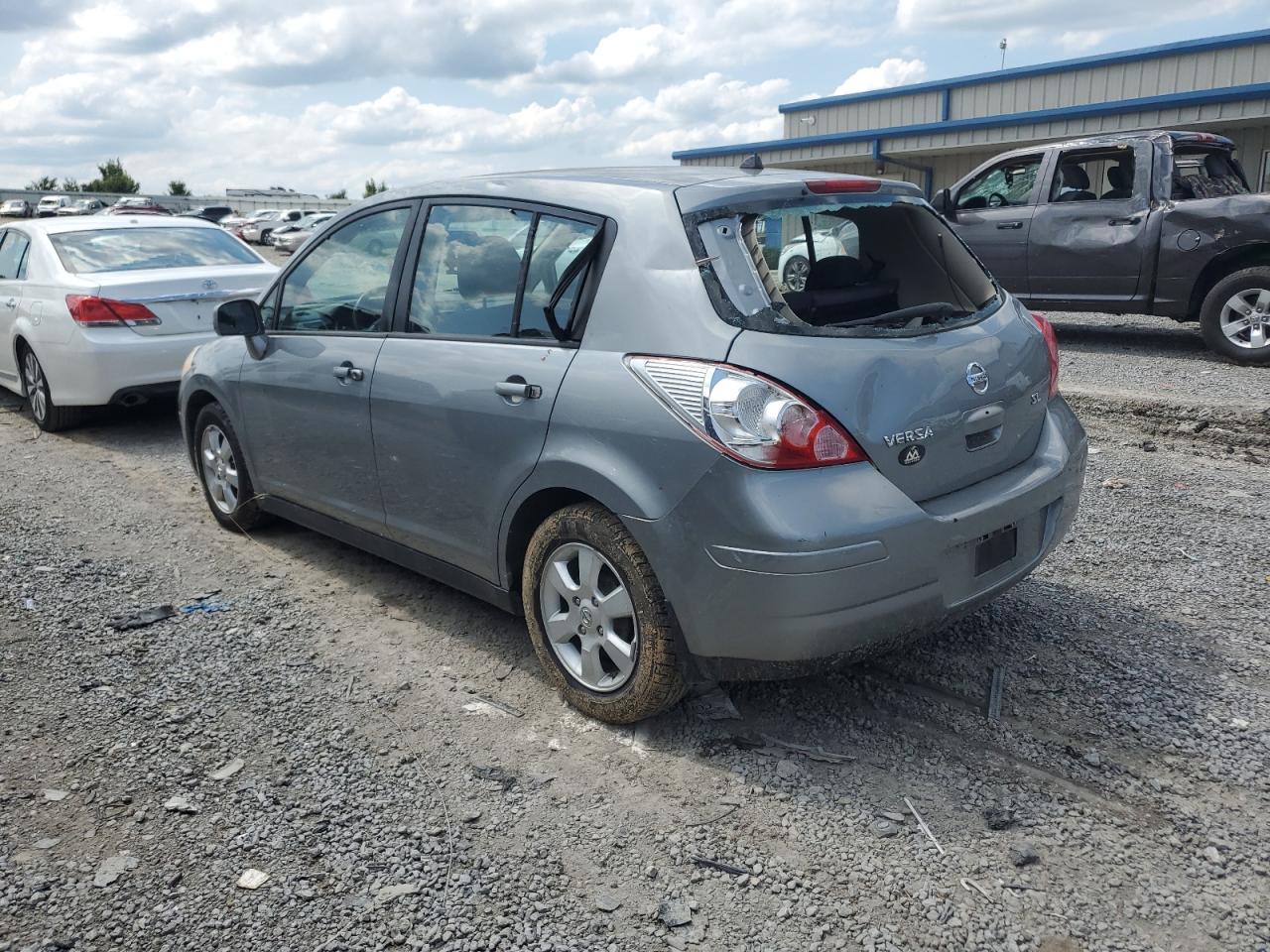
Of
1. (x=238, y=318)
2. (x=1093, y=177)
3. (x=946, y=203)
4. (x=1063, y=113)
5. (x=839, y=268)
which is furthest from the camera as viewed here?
(x=1063, y=113)

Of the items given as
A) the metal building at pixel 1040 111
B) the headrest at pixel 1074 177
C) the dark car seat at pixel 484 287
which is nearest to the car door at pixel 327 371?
the dark car seat at pixel 484 287

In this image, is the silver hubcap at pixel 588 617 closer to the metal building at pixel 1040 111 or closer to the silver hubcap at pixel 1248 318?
the silver hubcap at pixel 1248 318

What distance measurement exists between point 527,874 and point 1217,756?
210 centimetres

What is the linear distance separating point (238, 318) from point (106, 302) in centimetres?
356

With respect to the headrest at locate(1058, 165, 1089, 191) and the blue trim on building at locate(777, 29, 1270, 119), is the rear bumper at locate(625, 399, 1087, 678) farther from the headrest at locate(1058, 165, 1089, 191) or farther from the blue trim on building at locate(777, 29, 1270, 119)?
the blue trim on building at locate(777, 29, 1270, 119)

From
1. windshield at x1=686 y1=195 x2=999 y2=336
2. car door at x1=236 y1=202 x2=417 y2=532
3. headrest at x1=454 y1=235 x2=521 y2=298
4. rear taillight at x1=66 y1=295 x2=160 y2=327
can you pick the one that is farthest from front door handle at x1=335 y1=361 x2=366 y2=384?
rear taillight at x1=66 y1=295 x2=160 y2=327

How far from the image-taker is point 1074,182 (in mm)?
10805

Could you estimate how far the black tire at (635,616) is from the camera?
3229 millimetres

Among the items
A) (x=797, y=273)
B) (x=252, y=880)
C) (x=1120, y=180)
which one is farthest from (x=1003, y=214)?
(x=252, y=880)

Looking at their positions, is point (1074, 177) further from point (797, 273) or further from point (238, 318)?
point (238, 318)

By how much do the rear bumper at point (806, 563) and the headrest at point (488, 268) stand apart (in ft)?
3.72

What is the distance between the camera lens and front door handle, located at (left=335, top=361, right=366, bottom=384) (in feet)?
14.1

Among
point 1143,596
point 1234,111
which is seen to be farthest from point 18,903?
point 1234,111

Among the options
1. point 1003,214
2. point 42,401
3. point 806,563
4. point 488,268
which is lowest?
point 42,401
